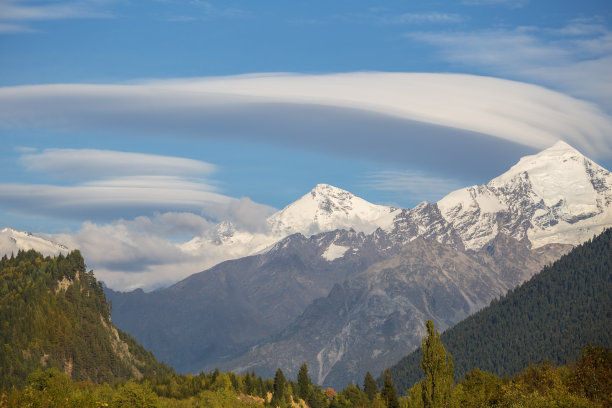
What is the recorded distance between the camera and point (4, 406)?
19975 centimetres

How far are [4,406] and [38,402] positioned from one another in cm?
830

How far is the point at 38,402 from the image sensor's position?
651 feet
